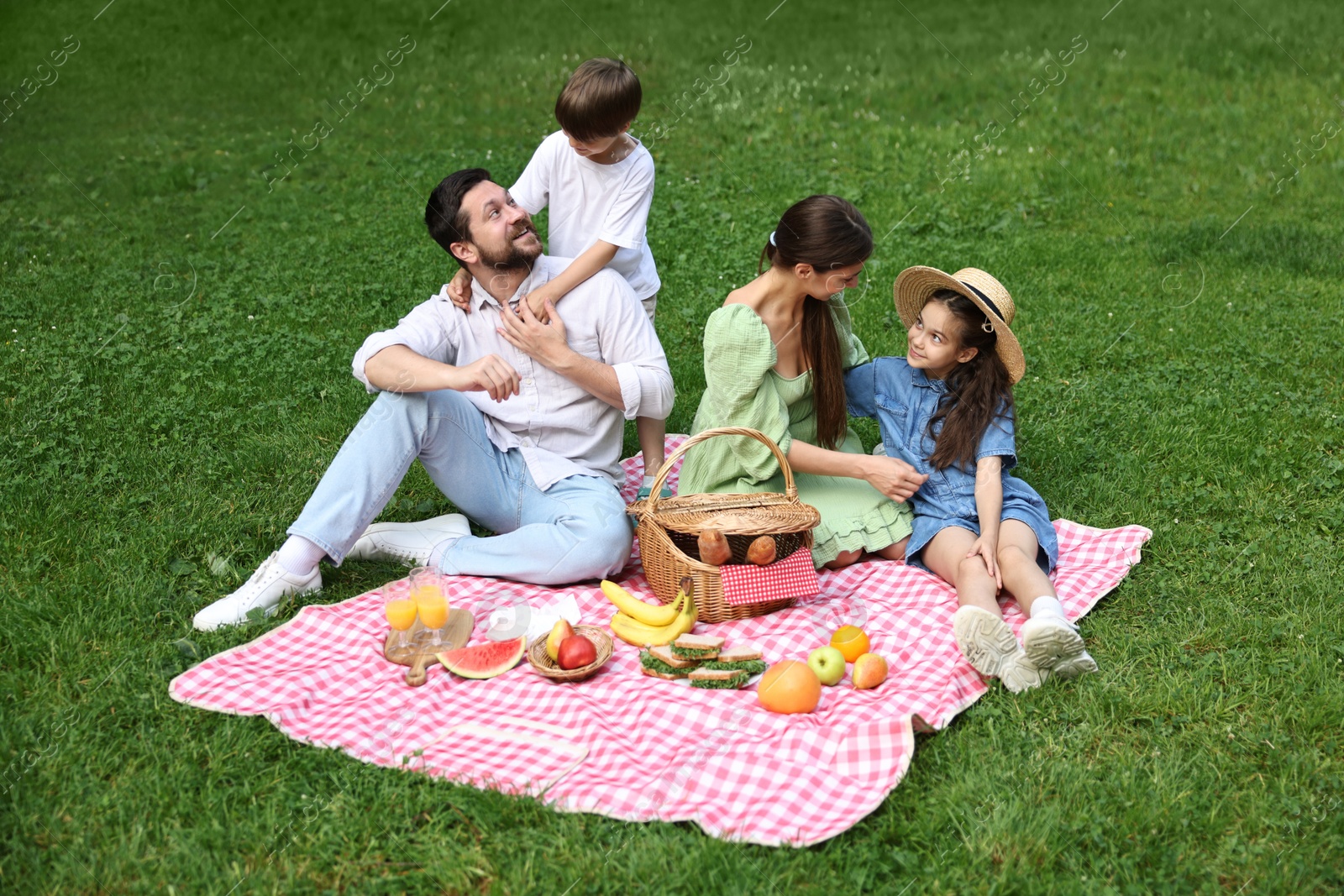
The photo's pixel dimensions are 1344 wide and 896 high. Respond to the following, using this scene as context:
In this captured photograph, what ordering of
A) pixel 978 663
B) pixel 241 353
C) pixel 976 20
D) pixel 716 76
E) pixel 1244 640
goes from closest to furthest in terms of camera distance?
1. pixel 978 663
2. pixel 1244 640
3. pixel 241 353
4. pixel 716 76
5. pixel 976 20

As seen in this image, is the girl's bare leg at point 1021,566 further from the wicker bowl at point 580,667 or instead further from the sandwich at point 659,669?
the wicker bowl at point 580,667

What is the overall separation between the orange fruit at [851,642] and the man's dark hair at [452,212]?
79.3 inches

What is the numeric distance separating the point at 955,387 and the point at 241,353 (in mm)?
3959

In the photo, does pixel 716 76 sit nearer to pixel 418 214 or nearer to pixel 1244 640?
pixel 418 214

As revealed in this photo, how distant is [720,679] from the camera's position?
12.1ft

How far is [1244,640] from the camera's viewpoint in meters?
3.96

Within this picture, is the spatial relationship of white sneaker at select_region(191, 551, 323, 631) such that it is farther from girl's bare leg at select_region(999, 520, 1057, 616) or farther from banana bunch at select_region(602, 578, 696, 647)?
girl's bare leg at select_region(999, 520, 1057, 616)

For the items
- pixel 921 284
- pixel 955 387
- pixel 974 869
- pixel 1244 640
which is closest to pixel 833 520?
pixel 955 387

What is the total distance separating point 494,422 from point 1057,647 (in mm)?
2268

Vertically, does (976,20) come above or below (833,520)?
above

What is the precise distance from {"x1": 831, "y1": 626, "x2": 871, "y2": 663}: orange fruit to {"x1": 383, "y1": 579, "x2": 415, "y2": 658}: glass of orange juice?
1.42 metres

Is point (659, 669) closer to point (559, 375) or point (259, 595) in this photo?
point (559, 375)

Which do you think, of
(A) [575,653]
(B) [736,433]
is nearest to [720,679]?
(A) [575,653]

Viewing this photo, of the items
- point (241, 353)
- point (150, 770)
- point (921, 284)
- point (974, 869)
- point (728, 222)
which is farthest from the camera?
point (728, 222)
